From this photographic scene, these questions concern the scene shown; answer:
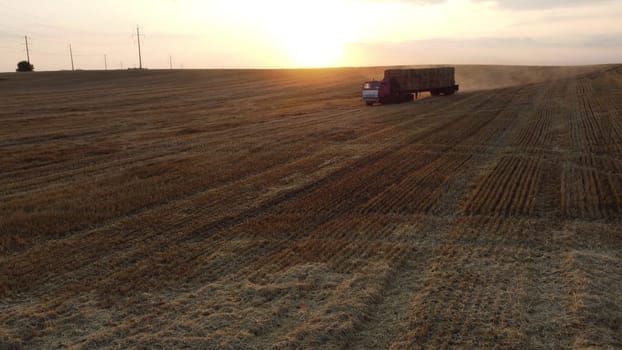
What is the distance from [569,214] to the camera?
31.9 ft

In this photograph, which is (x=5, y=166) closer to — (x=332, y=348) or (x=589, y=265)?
(x=332, y=348)

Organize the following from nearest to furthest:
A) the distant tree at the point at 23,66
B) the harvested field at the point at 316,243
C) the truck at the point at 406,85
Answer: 1. the harvested field at the point at 316,243
2. the truck at the point at 406,85
3. the distant tree at the point at 23,66

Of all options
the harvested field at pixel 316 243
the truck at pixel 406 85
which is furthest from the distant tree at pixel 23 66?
the harvested field at pixel 316 243

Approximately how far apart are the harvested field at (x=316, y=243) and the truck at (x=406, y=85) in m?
16.0

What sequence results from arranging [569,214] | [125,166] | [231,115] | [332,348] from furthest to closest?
[231,115] < [125,166] < [569,214] < [332,348]

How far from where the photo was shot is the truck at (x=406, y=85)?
3506cm

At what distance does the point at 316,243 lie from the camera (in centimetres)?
845

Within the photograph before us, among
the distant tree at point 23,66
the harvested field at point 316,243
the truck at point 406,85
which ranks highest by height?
Result: the distant tree at point 23,66

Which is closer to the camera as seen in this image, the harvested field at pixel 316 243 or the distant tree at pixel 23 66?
the harvested field at pixel 316 243

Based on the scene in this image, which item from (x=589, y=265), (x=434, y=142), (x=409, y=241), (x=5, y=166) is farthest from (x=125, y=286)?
(x=434, y=142)

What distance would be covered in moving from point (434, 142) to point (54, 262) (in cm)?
1401

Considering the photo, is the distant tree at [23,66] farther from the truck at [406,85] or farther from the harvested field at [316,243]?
the harvested field at [316,243]

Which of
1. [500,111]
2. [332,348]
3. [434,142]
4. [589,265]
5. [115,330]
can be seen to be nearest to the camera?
[332,348]

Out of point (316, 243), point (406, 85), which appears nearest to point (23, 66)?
point (406, 85)
